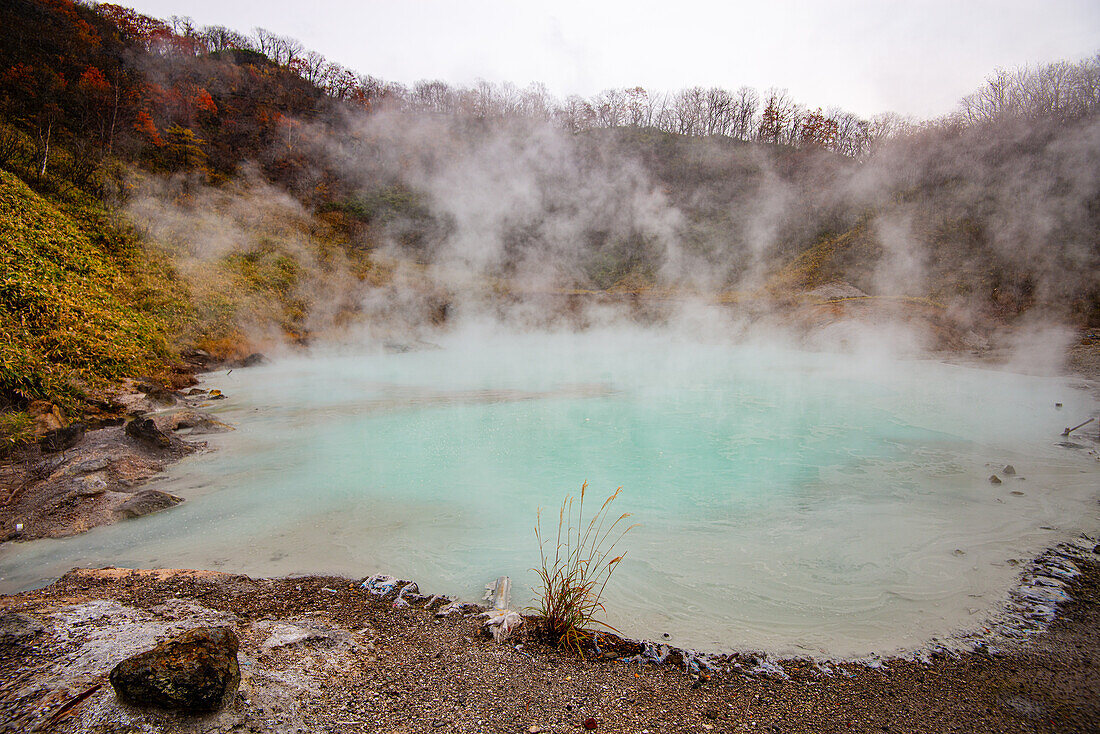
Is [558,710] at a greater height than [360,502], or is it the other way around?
[558,710]

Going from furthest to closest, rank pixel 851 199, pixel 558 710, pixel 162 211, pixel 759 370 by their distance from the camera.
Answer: pixel 851 199, pixel 162 211, pixel 759 370, pixel 558 710

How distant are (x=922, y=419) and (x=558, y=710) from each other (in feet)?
28.8

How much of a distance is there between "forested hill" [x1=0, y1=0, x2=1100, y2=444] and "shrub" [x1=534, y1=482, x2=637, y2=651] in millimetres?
6799

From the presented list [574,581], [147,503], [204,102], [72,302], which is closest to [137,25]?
[204,102]

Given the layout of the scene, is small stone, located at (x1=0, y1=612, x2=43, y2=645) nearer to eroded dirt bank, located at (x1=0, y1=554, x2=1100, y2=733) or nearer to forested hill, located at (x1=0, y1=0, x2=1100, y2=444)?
eroded dirt bank, located at (x1=0, y1=554, x2=1100, y2=733)

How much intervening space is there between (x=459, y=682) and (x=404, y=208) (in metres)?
27.2

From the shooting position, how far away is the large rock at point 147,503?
14.4ft

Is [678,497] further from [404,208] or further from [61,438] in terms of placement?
[404,208]

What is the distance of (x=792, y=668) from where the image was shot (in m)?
2.54

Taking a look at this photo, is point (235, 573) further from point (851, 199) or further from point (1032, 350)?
point (851, 199)

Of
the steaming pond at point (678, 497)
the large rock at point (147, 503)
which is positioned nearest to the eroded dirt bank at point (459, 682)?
the steaming pond at point (678, 497)

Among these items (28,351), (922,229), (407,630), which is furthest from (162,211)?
(922,229)

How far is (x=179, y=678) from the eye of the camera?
1850 millimetres

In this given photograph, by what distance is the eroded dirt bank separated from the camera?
77.1 inches
